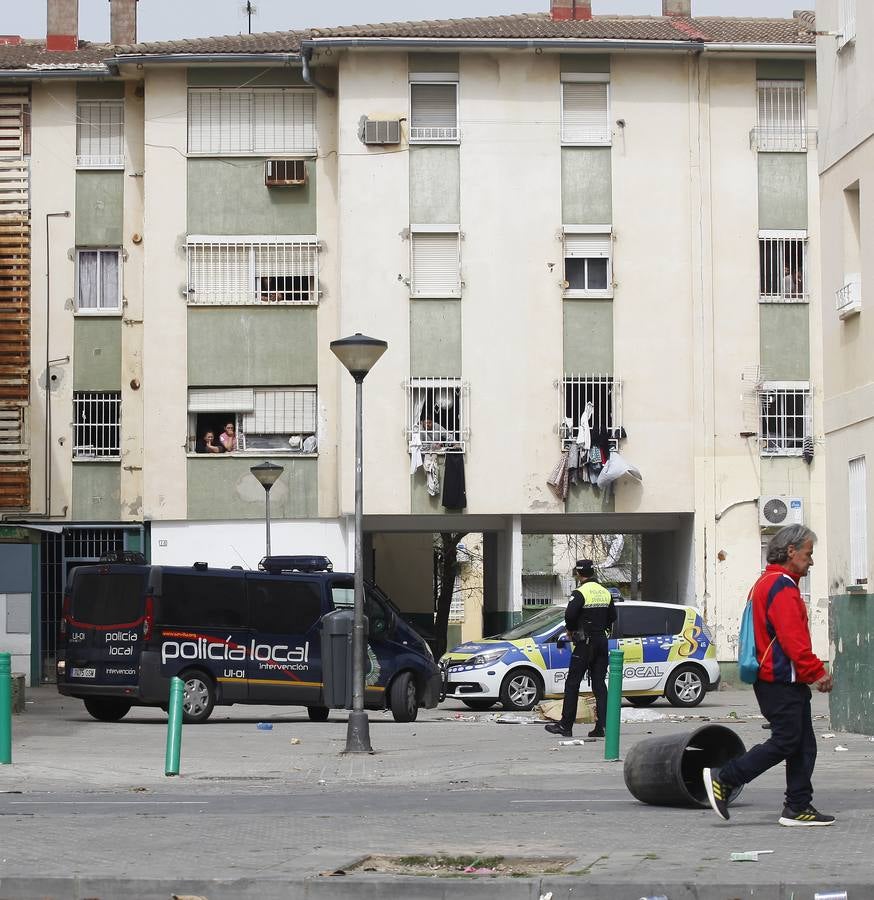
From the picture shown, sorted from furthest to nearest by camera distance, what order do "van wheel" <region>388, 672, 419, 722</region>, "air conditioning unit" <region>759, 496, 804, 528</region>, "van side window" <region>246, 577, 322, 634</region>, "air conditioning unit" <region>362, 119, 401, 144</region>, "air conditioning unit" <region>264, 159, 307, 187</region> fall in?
"air conditioning unit" <region>264, 159, 307, 187</region> → "air conditioning unit" <region>362, 119, 401, 144</region> → "air conditioning unit" <region>759, 496, 804, 528</region> → "van wheel" <region>388, 672, 419, 722</region> → "van side window" <region>246, 577, 322, 634</region>

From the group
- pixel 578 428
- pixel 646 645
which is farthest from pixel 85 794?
pixel 578 428

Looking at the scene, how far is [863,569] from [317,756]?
6.18 meters

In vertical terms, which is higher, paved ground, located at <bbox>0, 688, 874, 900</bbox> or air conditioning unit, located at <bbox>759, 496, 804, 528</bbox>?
air conditioning unit, located at <bbox>759, 496, 804, 528</bbox>

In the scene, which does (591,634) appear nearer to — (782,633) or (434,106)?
(782,633)

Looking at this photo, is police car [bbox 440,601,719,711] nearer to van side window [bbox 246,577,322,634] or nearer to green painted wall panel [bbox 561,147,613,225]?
van side window [bbox 246,577,322,634]

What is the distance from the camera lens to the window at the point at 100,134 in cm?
3881

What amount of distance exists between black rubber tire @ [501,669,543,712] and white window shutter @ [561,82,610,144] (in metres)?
13.8

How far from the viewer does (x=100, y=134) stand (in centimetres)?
3900

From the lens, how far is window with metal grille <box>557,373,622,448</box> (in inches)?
1458

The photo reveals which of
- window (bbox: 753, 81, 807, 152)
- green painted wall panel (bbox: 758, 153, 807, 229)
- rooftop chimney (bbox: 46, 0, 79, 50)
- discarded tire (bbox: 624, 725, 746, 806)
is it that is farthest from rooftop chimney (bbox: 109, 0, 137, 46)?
discarded tire (bbox: 624, 725, 746, 806)

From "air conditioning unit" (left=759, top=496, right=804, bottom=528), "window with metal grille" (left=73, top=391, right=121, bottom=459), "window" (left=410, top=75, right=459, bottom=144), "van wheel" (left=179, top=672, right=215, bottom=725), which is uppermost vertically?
"window" (left=410, top=75, right=459, bottom=144)

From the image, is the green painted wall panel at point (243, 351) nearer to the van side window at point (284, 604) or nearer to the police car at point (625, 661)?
the police car at point (625, 661)

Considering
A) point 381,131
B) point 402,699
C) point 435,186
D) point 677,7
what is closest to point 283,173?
point 381,131

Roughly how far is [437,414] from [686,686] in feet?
35.0
